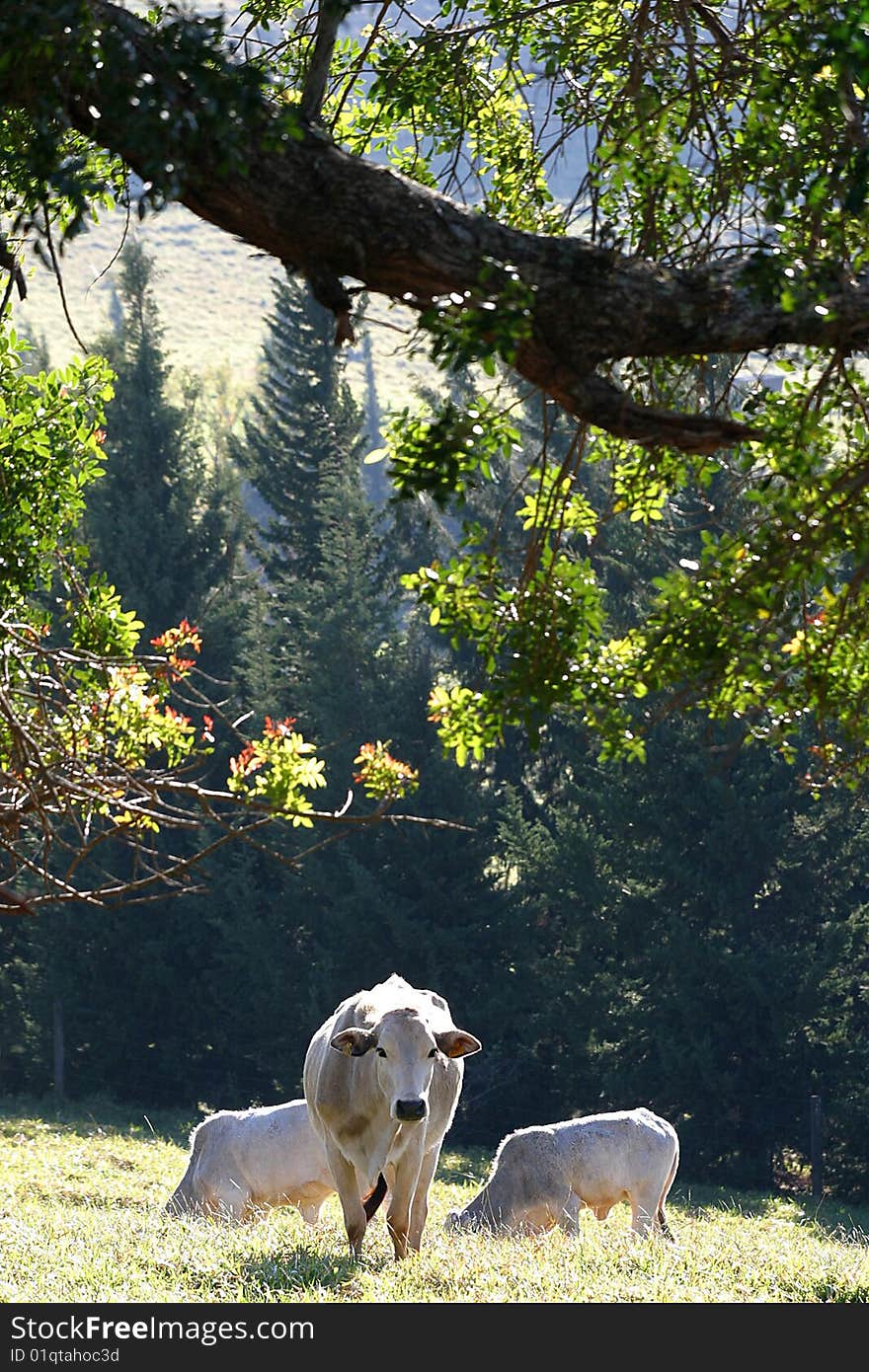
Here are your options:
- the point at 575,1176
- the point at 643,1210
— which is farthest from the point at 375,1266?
the point at 643,1210

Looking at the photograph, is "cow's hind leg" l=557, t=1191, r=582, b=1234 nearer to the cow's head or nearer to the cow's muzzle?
the cow's head

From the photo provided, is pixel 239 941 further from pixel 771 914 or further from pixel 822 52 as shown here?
pixel 822 52

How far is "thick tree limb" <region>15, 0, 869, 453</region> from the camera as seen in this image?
4.72 meters

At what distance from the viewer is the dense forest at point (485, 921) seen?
23062mm

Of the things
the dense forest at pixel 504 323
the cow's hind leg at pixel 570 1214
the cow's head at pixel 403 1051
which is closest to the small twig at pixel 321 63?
the dense forest at pixel 504 323

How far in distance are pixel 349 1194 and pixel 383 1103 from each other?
2.14 feet

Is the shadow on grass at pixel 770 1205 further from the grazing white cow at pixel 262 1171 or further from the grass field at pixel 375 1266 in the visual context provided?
the grazing white cow at pixel 262 1171

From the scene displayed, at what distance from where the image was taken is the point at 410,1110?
27.8 feet

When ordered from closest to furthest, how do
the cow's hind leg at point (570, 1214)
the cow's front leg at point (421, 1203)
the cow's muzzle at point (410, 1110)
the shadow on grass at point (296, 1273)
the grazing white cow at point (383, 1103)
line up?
1. the shadow on grass at point (296, 1273)
2. the cow's muzzle at point (410, 1110)
3. the grazing white cow at point (383, 1103)
4. the cow's front leg at point (421, 1203)
5. the cow's hind leg at point (570, 1214)

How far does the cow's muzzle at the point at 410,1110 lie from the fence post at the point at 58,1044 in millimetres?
19572

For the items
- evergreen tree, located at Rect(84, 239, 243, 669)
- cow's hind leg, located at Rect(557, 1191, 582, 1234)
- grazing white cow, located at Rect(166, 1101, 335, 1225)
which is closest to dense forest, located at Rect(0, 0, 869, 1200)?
grazing white cow, located at Rect(166, 1101, 335, 1225)

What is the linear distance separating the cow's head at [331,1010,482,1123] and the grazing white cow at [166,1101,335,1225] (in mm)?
2815

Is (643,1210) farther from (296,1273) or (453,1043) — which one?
(296,1273)

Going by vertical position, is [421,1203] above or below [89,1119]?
above
